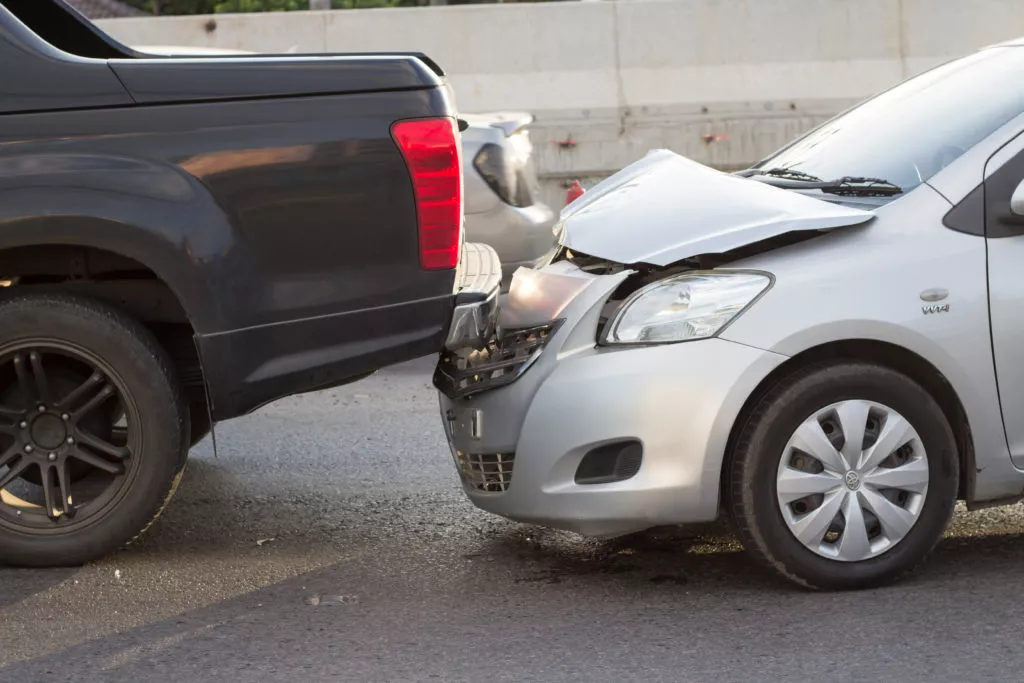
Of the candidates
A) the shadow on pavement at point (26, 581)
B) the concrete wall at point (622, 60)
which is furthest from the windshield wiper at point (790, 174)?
the concrete wall at point (622, 60)

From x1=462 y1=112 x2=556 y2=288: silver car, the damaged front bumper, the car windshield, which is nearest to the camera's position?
the damaged front bumper

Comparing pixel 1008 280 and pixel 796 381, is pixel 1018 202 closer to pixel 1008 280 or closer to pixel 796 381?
pixel 1008 280

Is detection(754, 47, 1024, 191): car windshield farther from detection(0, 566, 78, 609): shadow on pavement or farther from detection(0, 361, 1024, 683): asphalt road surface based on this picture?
detection(0, 566, 78, 609): shadow on pavement

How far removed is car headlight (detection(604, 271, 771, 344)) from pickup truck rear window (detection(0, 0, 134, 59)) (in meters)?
2.53

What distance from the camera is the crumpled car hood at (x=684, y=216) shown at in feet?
15.3

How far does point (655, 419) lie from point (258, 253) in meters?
1.37

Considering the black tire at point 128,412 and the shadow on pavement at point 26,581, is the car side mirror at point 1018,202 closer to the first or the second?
the black tire at point 128,412

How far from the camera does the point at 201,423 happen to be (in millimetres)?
6086

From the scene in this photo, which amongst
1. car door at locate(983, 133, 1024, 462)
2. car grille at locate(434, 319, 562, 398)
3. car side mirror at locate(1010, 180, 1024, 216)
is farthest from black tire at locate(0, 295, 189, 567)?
car side mirror at locate(1010, 180, 1024, 216)

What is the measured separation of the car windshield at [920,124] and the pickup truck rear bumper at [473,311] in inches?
49.5

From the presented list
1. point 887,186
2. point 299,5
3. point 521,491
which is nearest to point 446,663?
point 521,491

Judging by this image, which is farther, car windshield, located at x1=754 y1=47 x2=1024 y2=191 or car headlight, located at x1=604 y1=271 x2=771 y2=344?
car windshield, located at x1=754 y1=47 x2=1024 y2=191

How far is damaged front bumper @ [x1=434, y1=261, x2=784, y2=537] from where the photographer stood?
4496 mm

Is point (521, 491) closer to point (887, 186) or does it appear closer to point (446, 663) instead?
point (446, 663)
